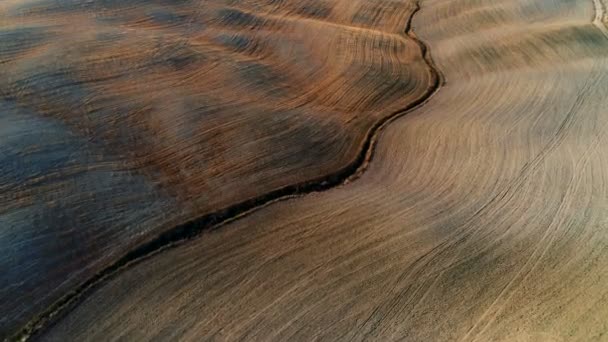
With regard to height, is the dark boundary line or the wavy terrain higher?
the dark boundary line

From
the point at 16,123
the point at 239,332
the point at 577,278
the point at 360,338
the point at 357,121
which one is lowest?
the point at 577,278

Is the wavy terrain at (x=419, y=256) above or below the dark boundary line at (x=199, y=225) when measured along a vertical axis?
Result: below

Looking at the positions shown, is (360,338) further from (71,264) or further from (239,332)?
(71,264)

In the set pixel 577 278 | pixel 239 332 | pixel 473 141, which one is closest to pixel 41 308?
pixel 239 332

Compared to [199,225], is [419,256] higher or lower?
lower
